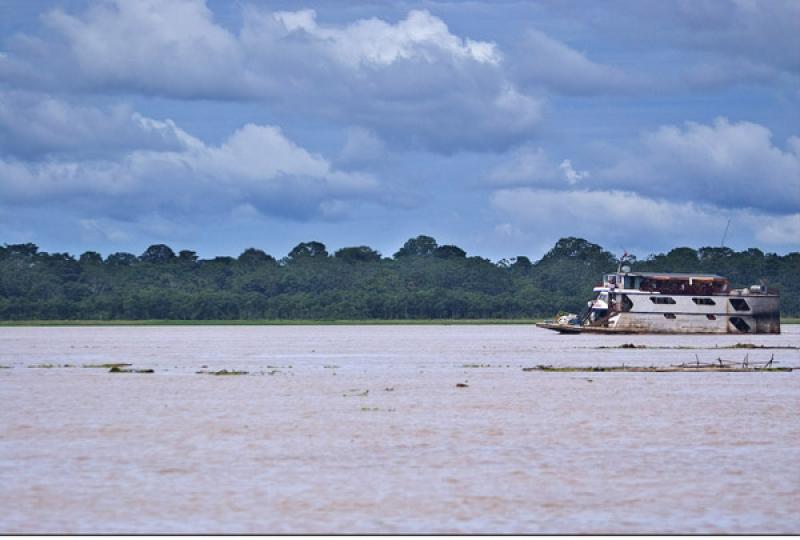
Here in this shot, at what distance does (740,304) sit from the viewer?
128 meters

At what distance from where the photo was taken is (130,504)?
23828 millimetres

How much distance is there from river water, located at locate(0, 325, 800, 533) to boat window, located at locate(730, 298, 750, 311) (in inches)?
2807

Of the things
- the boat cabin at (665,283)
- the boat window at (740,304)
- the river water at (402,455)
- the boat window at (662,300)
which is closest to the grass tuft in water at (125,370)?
the river water at (402,455)

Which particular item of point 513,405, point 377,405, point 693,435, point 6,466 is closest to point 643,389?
point 513,405

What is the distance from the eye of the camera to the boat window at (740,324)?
5012 inches

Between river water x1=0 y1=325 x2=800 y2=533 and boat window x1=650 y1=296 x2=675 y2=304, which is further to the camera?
boat window x1=650 y1=296 x2=675 y2=304

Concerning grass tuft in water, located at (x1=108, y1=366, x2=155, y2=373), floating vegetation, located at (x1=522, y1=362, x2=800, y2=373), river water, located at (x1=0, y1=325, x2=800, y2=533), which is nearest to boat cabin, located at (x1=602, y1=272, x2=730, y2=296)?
floating vegetation, located at (x1=522, y1=362, x2=800, y2=373)

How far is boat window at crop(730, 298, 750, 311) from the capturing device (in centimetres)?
12762

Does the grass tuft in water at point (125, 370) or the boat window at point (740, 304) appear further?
→ the boat window at point (740, 304)

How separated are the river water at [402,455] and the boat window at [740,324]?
71.0 metres

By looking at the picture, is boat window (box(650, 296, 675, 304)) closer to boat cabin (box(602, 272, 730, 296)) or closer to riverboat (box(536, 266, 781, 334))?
riverboat (box(536, 266, 781, 334))

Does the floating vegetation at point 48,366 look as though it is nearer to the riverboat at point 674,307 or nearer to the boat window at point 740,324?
the riverboat at point 674,307

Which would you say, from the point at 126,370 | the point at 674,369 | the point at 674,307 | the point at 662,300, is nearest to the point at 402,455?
the point at 674,369

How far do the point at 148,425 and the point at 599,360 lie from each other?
43050mm
